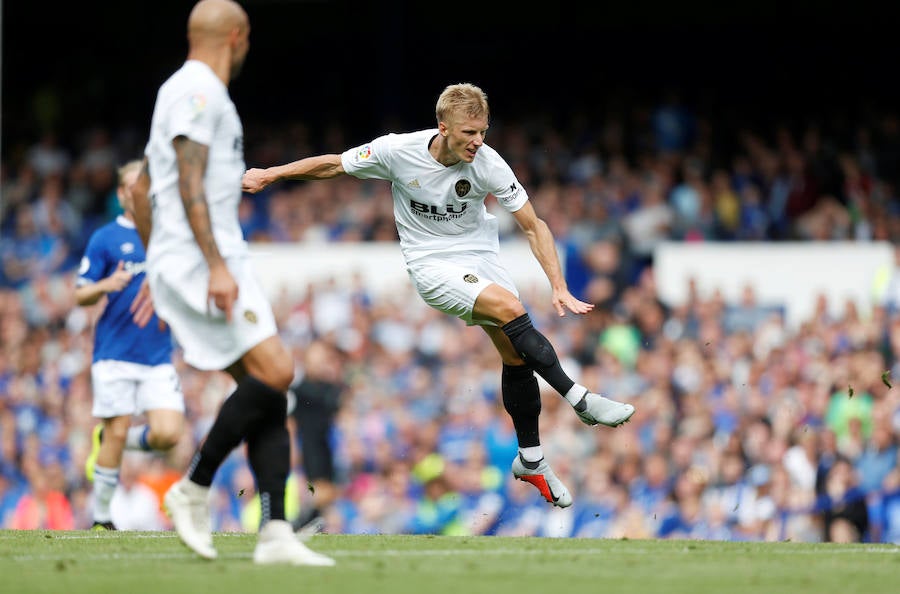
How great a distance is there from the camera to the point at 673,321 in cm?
1509

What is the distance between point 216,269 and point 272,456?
88cm

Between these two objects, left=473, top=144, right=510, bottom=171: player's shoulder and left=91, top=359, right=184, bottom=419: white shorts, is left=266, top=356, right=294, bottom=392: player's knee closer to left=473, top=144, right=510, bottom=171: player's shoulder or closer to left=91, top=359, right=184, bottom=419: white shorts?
left=473, top=144, right=510, bottom=171: player's shoulder

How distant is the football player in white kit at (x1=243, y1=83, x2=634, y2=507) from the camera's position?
27.6 feet

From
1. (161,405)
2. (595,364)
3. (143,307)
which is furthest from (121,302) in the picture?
(595,364)

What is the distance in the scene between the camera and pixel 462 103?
8227 mm

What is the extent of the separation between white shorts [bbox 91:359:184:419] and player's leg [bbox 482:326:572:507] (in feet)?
8.37

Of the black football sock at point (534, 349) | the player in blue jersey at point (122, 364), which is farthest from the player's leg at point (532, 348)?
the player in blue jersey at point (122, 364)

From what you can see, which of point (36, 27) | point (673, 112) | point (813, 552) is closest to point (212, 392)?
point (673, 112)

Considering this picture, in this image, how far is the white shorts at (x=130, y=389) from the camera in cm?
1021

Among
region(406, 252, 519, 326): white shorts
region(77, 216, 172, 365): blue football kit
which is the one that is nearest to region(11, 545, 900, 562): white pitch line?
region(406, 252, 519, 326): white shorts

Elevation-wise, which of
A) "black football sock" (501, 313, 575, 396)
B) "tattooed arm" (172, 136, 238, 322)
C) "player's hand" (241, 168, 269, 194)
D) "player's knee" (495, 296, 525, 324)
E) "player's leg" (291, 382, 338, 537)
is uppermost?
"player's hand" (241, 168, 269, 194)

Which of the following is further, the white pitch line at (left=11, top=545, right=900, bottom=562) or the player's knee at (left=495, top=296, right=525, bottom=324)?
the player's knee at (left=495, top=296, right=525, bottom=324)

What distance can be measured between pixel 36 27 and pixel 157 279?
20870 mm

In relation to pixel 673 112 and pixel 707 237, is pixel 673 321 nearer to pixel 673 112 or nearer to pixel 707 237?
pixel 707 237
